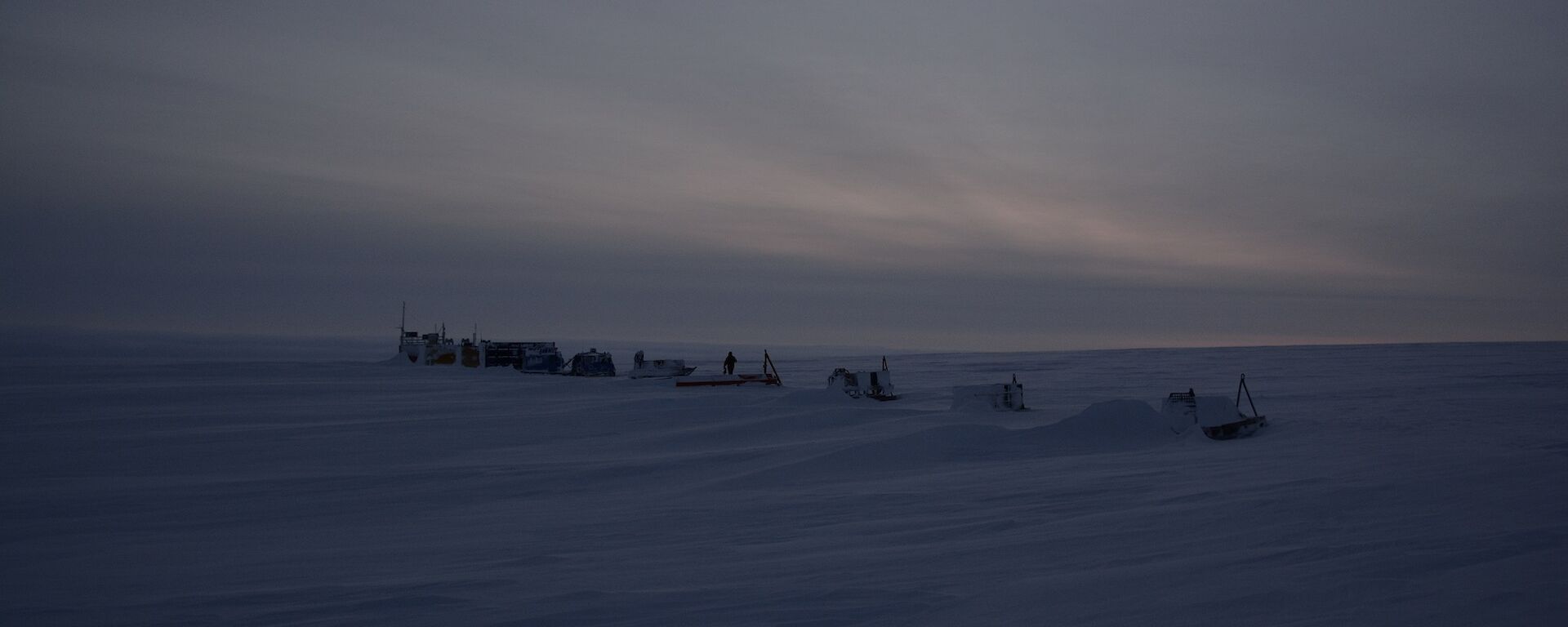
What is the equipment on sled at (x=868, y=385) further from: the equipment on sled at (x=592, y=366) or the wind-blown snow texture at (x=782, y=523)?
the equipment on sled at (x=592, y=366)

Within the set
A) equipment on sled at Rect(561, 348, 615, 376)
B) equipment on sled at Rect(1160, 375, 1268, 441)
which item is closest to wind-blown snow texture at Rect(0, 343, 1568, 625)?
equipment on sled at Rect(1160, 375, 1268, 441)

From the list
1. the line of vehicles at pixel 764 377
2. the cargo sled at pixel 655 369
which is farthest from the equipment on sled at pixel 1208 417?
the cargo sled at pixel 655 369

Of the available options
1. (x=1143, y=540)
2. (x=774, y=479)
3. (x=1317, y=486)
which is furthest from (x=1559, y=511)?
(x=774, y=479)

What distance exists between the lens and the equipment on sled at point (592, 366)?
58.3m

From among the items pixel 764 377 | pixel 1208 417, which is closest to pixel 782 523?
pixel 1208 417

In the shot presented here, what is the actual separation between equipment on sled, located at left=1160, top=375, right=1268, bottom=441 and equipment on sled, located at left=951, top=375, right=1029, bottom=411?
691cm

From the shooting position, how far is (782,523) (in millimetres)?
11195

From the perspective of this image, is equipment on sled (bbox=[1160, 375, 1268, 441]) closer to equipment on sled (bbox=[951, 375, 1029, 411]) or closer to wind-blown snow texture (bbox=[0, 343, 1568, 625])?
wind-blown snow texture (bbox=[0, 343, 1568, 625])

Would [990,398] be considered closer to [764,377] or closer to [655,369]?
[764,377]

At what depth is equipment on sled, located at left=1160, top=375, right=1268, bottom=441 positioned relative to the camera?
20.9 m

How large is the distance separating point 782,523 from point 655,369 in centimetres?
4624

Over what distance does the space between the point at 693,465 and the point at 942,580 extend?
9829 mm

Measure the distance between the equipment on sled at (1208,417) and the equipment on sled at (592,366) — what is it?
40464 millimetres

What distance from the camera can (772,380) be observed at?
4556 centimetres
